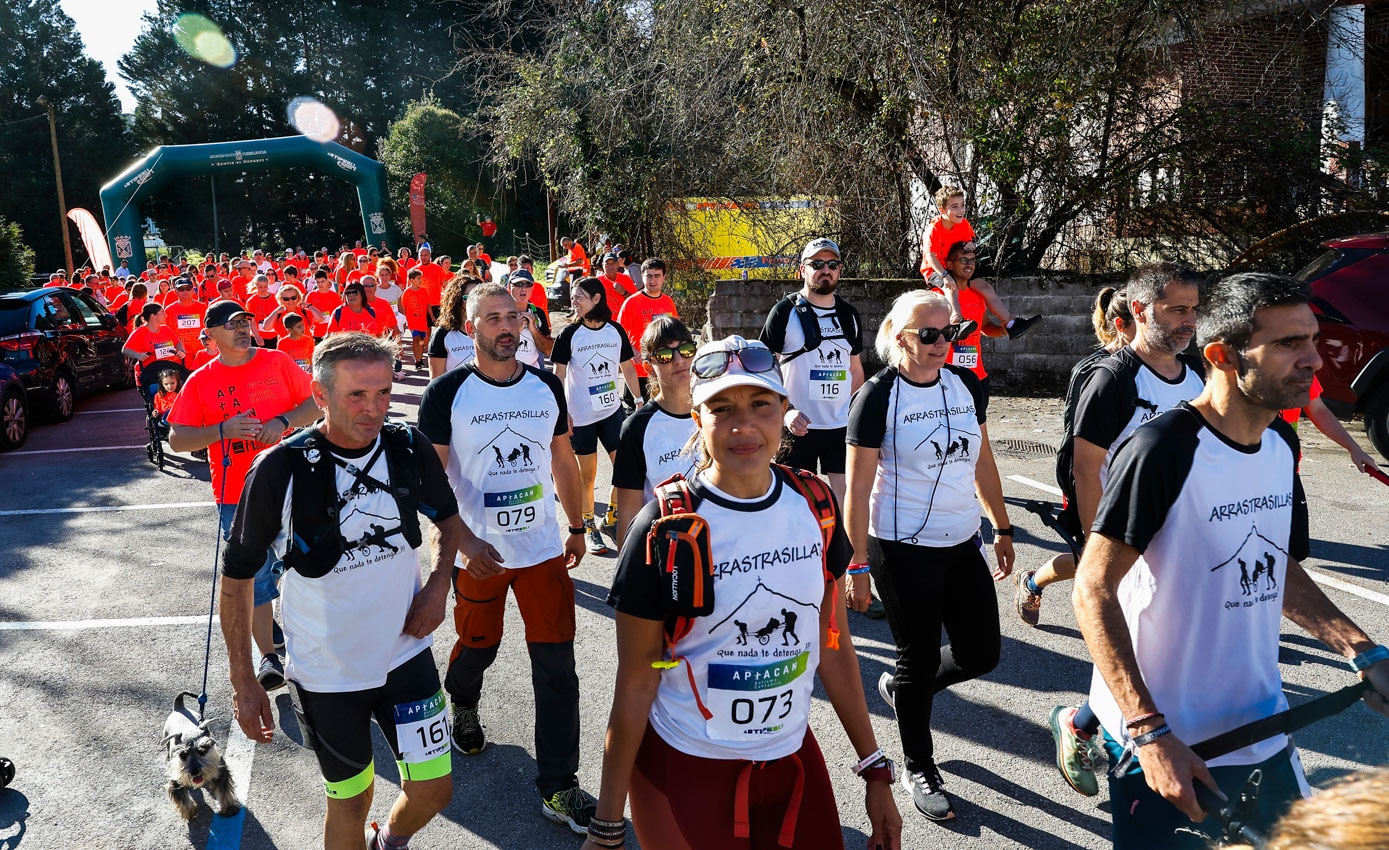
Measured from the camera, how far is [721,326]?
14.0 meters

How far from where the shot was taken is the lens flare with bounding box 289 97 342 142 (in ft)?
173

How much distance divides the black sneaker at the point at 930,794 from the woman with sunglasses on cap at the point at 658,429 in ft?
5.38

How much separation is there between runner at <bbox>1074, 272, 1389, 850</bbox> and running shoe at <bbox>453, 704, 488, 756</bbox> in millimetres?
2896

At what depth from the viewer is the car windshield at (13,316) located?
1337 centimetres

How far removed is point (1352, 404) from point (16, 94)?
63.7 meters

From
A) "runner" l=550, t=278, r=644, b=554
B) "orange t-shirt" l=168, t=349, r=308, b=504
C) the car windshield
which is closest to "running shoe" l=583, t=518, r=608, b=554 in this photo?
"runner" l=550, t=278, r=644, b=554

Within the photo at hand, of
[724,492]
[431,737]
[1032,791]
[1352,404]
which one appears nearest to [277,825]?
[431,737]

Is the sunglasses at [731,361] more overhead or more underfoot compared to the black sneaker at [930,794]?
more overhead

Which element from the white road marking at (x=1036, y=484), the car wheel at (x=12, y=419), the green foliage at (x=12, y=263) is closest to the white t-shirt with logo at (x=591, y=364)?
the white road marking at (x=1036, y=484)

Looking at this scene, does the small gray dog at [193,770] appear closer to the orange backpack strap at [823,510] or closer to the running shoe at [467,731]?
the running shoe at [467,731]

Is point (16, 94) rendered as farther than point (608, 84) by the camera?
Yes

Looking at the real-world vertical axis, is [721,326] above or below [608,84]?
below

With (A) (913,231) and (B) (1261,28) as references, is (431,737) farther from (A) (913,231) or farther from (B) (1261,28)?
(B) (1261,28)

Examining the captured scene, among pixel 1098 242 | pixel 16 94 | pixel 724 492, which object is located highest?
pixel 16 94
